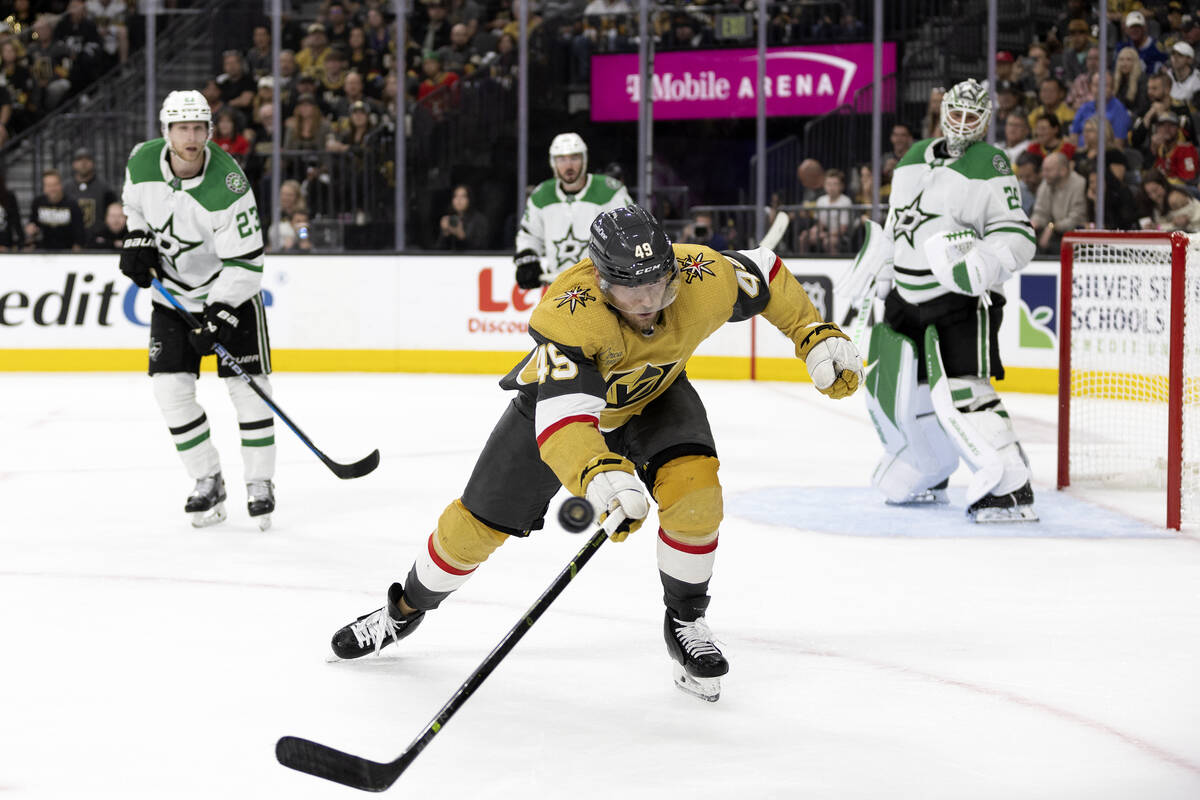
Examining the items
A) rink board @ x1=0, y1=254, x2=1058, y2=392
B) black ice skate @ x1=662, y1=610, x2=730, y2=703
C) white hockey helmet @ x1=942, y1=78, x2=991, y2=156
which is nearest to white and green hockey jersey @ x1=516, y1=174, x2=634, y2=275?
white hockey helmet @ x1=942, y1=78, x2=991, y2=156

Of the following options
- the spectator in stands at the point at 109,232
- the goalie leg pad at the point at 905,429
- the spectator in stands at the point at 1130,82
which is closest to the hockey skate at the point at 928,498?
the goalie leg pad at the point at 905,429

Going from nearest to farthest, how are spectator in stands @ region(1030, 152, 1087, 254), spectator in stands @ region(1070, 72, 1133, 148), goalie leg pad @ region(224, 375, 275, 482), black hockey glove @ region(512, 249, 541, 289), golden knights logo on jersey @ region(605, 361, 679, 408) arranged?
golden knights logo on jersey @ region(605, 361, 679, 408), goalie leg pad @ region(224, 375, 275, 482), black hockey glove @ region(512, 249, 541, 289), spectator in stands @ region(1030, 152, 1087, 254), spectator in stands @ region(1070, 72, 1133, 148)

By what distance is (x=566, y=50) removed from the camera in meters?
10.9

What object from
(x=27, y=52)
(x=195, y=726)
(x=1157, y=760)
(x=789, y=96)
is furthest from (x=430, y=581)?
(x=27, y=52)

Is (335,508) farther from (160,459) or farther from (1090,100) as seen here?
(1090,100)

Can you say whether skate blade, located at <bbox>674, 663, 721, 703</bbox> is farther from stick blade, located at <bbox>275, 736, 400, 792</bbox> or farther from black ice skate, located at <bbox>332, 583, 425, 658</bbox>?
stick blade, located at <bbox>275, 736, 400, 792</bbox>

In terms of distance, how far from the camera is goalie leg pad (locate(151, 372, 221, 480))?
4543mm

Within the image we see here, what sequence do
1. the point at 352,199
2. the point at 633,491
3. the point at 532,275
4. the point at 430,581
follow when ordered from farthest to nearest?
the point at 352,199 < the point at 532,275 < the point at 430,581 < the point at 633,491

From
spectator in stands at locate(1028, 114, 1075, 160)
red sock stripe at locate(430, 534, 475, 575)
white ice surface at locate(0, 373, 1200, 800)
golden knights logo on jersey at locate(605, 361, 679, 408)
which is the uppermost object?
spectator in stands at locate(1028, 114, 1075, 160)

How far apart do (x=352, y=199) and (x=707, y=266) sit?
290 inches

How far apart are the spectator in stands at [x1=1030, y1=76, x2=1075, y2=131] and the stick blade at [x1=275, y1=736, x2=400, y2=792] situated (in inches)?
289

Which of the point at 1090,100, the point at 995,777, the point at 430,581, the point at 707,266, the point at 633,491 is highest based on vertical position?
the point at 1090,100

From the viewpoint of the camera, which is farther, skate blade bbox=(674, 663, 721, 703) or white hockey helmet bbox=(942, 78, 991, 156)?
white hockey helmet bbox=(942, 78, 991, 156)

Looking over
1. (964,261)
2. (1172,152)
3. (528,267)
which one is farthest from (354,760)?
(1172,152)
